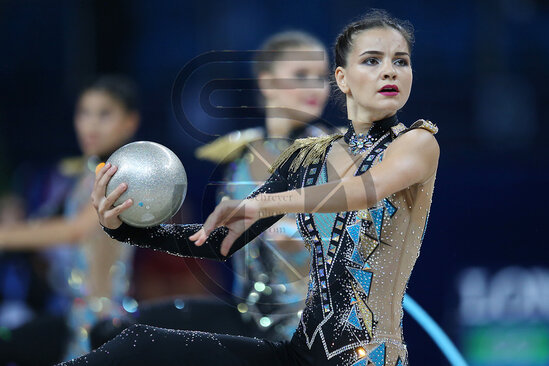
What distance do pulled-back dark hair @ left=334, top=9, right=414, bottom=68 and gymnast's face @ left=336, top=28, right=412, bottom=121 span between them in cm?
2

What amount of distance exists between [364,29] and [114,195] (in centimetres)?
82

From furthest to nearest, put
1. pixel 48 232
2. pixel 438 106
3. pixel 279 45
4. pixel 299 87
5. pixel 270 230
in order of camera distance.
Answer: pixel 438 106, pixel 48 232, pixel 279 45, pixel 299 87, pixel 270 230

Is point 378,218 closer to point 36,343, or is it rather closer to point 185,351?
point 185,351

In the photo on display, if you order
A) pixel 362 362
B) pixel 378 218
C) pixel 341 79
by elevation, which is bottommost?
pixel 362 362

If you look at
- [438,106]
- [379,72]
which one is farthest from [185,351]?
[438,106]

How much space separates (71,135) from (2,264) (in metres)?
0.86

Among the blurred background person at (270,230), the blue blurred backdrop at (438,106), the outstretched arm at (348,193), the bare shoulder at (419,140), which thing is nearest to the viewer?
the outstretched arm at (348,193)

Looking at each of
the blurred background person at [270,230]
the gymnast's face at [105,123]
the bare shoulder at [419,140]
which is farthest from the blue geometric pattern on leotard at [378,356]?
the gymnast's face at [105,123]

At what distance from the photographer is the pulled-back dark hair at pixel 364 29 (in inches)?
87.4

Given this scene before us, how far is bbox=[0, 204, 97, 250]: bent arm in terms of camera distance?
13.3ft

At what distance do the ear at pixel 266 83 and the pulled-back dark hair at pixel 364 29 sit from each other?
1385 mm

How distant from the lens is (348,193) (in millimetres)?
1864

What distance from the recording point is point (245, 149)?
363cm

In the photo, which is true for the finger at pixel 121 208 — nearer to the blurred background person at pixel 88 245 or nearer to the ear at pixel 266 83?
the ear at pixel 266 83
